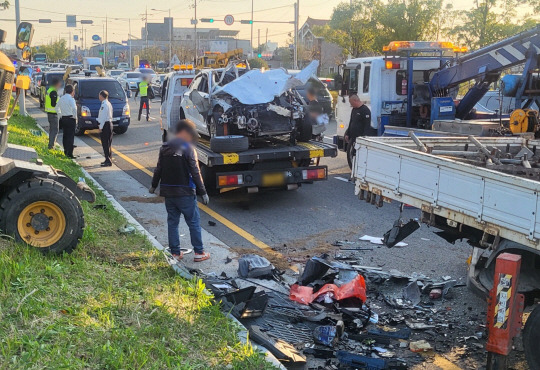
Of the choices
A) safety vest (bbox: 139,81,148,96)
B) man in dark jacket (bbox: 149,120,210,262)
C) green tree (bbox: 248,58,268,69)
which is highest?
green tree (bbox: 248,58,268,69)

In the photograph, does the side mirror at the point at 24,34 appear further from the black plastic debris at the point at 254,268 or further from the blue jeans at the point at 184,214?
the black plastic debris at the point at 254,268

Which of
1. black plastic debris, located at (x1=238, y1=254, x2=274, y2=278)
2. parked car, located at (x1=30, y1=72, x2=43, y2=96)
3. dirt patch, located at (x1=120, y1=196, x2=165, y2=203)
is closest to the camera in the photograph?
black plastic debris, located at (x1=238, y1=254, x2=274, y2=278)

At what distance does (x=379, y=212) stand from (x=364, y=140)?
3.78 metres

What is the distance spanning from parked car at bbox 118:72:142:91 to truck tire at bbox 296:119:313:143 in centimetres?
3236

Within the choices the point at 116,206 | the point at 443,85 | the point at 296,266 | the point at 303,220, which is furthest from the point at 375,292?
the point at 443,85

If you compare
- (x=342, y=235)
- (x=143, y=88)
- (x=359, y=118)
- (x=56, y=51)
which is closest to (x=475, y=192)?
(x=342, y=235)

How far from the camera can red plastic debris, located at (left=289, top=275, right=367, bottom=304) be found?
6.23m

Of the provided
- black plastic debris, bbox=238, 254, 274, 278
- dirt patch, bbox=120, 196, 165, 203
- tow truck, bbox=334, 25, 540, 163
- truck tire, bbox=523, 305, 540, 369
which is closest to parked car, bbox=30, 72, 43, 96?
tow truck, bbox=334, 25, 540, 163

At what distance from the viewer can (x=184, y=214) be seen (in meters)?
7.60

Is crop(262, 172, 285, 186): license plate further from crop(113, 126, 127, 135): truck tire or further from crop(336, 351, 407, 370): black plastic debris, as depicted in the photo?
crop(113, 126, 127, 135): truck tire

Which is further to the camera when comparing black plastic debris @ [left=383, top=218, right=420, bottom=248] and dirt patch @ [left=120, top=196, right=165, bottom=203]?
dirt patch @ [left=120, top=196, right=165, bottom=203]

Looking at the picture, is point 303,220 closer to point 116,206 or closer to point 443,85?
point 116,206

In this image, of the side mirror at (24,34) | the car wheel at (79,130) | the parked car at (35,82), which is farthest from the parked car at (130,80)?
the side mirror at (24,34)

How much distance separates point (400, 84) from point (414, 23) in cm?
2107
